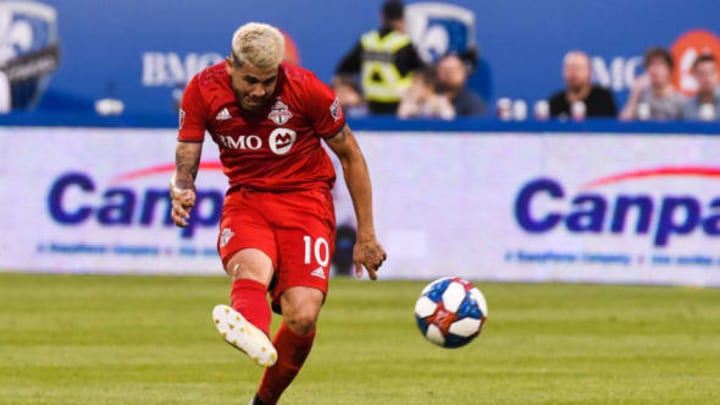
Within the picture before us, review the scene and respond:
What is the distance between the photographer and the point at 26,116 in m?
20.7

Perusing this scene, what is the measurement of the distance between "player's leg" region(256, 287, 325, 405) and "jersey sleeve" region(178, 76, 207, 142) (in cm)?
92

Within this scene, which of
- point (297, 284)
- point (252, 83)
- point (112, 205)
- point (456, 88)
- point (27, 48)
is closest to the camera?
point (252, 83)

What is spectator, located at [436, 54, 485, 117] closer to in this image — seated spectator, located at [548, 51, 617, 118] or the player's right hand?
seated spectator, located at [548, 51, 617, 118]

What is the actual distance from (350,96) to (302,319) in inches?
502

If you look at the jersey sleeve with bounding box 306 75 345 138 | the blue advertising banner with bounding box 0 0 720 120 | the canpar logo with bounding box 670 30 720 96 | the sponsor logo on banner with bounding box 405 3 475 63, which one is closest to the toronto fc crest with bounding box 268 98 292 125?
the jersey sleeve with bounding box 306 75 345 138

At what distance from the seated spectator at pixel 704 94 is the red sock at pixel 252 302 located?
1233cm

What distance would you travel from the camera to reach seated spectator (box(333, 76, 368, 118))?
2170 centimetres

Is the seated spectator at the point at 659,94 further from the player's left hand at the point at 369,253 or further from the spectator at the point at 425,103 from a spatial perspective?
the player's left hand at the point at 369,253

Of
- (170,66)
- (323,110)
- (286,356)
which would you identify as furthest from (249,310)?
(170,66)

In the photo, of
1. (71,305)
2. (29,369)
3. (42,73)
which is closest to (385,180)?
(71,305)

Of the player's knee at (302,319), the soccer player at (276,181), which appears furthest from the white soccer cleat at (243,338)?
the player's knee at (302,319)

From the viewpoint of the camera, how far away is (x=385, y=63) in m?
21.6

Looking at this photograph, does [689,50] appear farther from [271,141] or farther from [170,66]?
[271,141]

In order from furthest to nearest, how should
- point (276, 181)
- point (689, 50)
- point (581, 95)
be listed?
point (689, 50) < point (581, 95) < point (276, 181)
